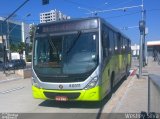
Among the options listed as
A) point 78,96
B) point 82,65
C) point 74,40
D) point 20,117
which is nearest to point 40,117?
point 20,117

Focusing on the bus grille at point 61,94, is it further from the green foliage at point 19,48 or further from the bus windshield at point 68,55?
the green foliage at point 19,48

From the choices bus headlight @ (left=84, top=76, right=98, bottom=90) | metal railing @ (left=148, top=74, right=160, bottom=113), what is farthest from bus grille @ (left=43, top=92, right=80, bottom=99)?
metal railing @ (left=148, top=74, right=160, bottom=113)

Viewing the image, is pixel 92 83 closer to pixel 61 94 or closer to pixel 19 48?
pixel 61 94

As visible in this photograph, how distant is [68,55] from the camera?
9.65 metres

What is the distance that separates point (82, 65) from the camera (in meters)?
9.41

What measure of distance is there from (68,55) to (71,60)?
8.4 inches

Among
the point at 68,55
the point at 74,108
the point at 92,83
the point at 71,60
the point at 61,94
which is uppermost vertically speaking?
the point at 68,55

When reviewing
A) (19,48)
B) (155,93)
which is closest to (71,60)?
(155,93)

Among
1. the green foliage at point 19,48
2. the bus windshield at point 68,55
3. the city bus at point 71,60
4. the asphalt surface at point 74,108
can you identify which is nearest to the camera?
the asphalt surface at point 74,108

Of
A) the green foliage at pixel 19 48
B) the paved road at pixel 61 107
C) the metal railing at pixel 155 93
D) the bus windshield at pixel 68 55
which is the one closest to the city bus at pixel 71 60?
the bus windshield at pixel 68 55

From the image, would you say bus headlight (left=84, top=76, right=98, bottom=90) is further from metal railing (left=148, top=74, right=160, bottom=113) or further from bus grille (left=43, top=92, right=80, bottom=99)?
metal railing (left=148, top=74, right=160, bottom=113)

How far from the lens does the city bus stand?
9328 mm

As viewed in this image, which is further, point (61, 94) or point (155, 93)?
point (61, 94)

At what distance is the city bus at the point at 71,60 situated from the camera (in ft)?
30.6
